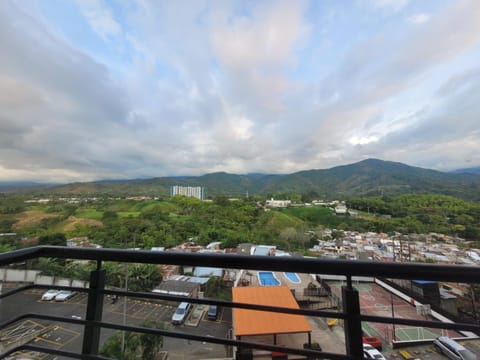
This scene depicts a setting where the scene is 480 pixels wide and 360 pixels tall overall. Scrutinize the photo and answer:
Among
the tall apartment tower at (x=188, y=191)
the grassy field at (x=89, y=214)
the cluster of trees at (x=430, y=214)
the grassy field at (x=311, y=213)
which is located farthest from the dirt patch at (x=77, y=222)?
the cluster of trees at (x=430, y=214)

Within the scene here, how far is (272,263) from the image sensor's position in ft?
2.18

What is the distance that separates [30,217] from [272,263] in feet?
19.2

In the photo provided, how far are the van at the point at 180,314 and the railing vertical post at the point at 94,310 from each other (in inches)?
22.6

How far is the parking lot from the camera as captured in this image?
87 centimetres

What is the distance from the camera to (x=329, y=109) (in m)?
7.78

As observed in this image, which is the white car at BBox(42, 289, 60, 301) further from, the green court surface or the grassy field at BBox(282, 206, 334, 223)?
the grassy field at BBox(282, 206, 334, 223)

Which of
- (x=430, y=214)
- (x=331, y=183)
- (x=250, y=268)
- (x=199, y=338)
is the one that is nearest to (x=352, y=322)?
(x=250, y=268)

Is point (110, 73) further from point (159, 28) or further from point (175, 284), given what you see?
point (175, 284)

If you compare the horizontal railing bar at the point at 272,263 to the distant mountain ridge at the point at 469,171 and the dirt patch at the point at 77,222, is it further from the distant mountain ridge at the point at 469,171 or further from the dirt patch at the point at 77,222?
the distant mountain ridge at the point at 469,171

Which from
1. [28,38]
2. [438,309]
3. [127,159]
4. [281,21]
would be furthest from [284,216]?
[127,159]

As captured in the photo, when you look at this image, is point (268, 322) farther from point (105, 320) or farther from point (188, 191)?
point (188, 191)

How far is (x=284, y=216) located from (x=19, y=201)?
7.67 m

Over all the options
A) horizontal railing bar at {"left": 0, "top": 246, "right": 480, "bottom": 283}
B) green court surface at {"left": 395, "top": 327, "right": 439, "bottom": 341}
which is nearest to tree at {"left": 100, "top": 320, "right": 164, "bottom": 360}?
horizontal railing bar at {"left": 0, "top": 246, "right": 480, "bottom": 283}

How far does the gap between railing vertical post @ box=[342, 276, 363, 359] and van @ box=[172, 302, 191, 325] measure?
3.50 feet
